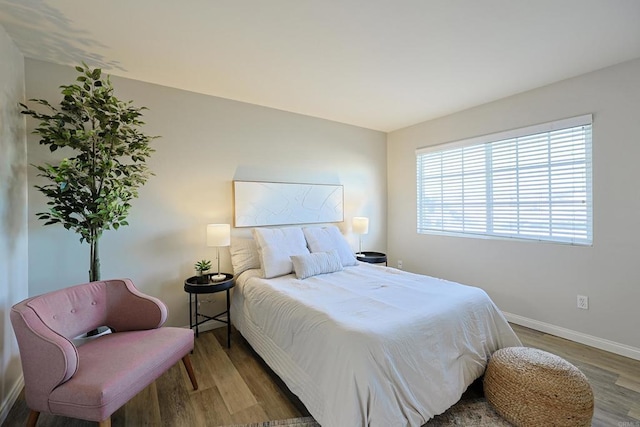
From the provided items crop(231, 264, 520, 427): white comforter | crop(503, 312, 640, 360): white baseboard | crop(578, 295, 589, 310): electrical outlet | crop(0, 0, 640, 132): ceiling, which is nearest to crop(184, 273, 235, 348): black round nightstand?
crop(231, 264, 520, 427): white comforter

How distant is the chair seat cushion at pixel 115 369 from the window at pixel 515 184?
3.44 metres

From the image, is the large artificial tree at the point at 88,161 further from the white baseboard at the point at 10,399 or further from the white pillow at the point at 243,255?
the white pillow at the point at 243,255

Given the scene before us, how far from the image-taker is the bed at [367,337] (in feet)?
4.64

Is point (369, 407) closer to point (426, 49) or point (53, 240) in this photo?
point (426, 49)

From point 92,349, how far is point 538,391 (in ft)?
8.84

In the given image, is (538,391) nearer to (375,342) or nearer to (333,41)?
(375,342)

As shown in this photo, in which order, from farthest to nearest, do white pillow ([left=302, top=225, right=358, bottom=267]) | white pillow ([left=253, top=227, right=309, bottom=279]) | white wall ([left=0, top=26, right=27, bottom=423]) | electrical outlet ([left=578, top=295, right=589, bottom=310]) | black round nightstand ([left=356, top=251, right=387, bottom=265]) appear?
black round nightstand ([left=356, top=251, right=387, bottom=265])
white pillow ([left=302, top=225, right=358, bottom=267])
white pillow ([left=253, top=227, right=309, bottom=279])
electrical outlet ([left=578, top=295, right=589, bottom=310])
white wall ([left=0, top=26, right=27, bottom=423])

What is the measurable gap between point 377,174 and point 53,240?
3.97 metres

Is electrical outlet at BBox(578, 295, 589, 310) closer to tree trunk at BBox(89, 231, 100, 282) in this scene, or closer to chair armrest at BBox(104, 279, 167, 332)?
chair armrest at BBox(104, 279, 167, 332)

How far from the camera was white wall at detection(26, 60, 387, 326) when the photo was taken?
2.31 m

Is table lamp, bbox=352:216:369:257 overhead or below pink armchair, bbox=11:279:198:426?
overhead

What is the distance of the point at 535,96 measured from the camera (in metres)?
2.92

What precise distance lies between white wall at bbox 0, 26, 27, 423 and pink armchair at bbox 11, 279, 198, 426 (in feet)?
1.54

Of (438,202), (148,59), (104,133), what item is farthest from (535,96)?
(104,133)
